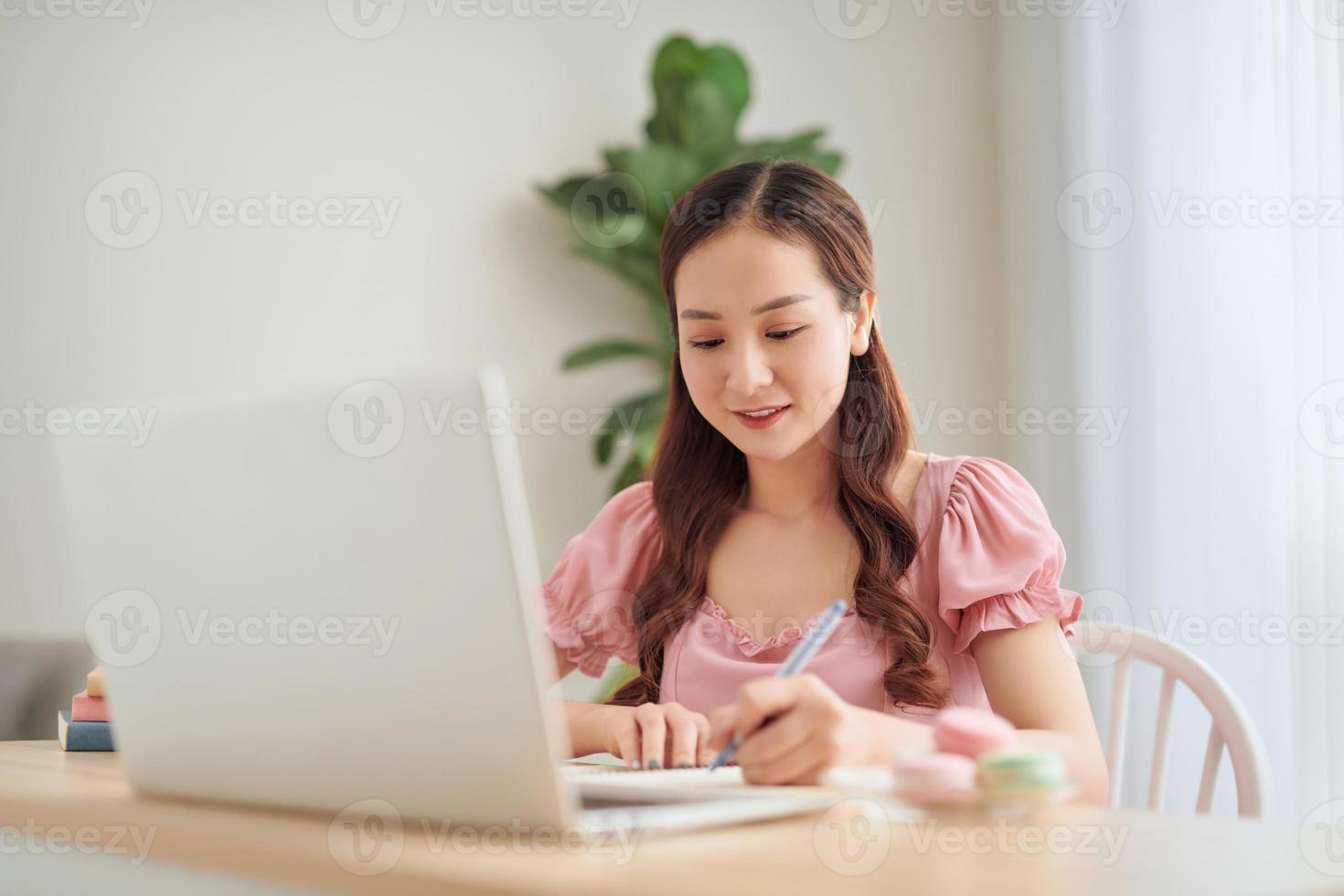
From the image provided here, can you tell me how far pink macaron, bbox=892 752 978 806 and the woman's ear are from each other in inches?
30.4

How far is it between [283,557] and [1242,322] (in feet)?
6.95

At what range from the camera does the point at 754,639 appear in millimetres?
1292

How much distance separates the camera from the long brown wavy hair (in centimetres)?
124

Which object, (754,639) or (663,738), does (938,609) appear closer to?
(754,639)

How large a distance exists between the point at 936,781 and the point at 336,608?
30 cm

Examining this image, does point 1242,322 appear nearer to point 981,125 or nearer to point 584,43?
point 981,125

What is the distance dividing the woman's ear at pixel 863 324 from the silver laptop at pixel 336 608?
747 millimetres

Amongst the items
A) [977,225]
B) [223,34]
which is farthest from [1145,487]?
[223,34]

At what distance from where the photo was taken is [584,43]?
3041mm

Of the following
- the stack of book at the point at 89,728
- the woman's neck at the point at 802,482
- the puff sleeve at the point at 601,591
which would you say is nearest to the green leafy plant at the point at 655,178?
the puff sleeve at the point at 601,591

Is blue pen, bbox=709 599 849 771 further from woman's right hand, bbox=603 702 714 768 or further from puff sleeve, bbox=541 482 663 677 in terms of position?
puff sleeve, bbox=541 482 663 677

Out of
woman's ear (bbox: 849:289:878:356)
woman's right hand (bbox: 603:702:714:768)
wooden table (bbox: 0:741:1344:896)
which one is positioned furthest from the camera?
woman's ear (bbox: 849:289:878:356)

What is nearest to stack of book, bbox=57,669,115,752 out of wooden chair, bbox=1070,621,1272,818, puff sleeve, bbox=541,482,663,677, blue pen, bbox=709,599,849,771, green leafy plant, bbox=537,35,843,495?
puff sleeve, bbox=541,482,663,677

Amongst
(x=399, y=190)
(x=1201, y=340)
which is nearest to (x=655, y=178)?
(x=399, y=190)
